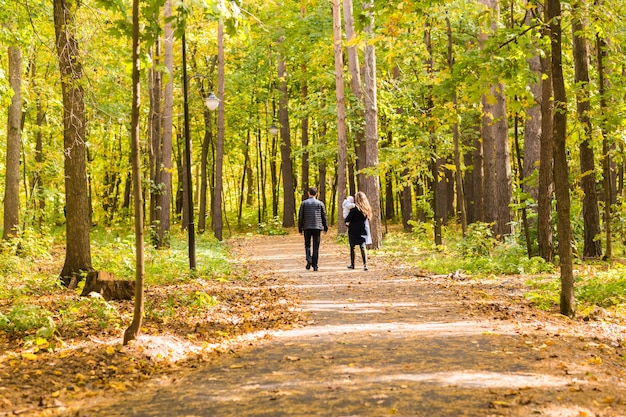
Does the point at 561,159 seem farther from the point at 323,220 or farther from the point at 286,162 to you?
the point at 286,162

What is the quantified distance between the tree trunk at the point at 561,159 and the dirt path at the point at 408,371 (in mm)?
637

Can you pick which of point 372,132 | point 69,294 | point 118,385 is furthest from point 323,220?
point 118,385

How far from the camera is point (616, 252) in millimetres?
17016

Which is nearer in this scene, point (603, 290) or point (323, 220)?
point (603, 290)

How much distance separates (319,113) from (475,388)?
21.6 meters

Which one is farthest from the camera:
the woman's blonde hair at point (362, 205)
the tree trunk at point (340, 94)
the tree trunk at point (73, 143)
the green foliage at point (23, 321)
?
the tree trunk at point (340, 94)

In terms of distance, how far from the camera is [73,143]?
1148cm

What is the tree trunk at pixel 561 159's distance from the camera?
28.0 ft

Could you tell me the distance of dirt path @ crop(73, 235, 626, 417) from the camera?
4.93 m

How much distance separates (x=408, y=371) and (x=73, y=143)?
812 cm

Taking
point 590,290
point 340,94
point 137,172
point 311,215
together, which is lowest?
point 590,290

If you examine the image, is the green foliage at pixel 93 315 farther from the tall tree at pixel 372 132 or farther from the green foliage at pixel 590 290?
the tall tree at pixel 372 132

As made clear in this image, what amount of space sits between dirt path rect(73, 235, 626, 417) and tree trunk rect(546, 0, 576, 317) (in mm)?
637

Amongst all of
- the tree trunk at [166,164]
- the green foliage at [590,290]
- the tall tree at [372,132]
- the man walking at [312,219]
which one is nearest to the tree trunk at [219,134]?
the tree trunk at [166,164]
